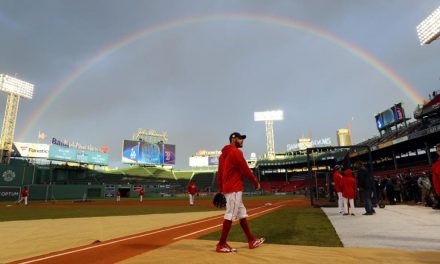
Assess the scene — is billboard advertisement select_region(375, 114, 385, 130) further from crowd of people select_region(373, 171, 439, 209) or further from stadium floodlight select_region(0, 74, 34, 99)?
stadium floodlight select_region(0, 74, 34, 99)

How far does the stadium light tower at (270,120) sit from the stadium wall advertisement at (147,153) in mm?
27939

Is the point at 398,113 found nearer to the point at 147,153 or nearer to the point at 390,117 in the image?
the point at 390,117

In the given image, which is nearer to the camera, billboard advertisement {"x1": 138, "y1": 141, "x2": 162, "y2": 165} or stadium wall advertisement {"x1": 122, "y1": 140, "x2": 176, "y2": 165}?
stadium wall advertisement {"x1": 122, "y1": 140, "x2": 176, "y2": 165}

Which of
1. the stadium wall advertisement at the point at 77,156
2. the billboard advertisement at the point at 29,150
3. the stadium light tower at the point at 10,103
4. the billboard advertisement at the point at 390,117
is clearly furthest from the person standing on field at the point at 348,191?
the billboard advertisement at the point at 29,150

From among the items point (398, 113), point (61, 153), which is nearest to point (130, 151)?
point (61, 153)

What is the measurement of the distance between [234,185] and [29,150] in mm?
75507

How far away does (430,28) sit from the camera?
44969 millimetres

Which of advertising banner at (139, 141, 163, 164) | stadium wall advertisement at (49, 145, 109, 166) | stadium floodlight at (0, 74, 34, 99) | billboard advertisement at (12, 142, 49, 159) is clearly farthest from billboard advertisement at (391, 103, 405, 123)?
stadium floodlight at (0, 74, 34, 99)

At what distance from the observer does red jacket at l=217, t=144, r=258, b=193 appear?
508 cm

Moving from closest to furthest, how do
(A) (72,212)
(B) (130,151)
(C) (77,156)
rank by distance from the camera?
(A) (72,212), (C) (77,156), (B) (130,151)

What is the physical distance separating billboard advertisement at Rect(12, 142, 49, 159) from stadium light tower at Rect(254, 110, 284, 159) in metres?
56.6

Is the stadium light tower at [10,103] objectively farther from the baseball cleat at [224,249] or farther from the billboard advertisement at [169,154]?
the baseball cleat at [224,249]

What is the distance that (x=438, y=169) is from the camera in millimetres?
5719

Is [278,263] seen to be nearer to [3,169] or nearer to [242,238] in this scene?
[242,238]
